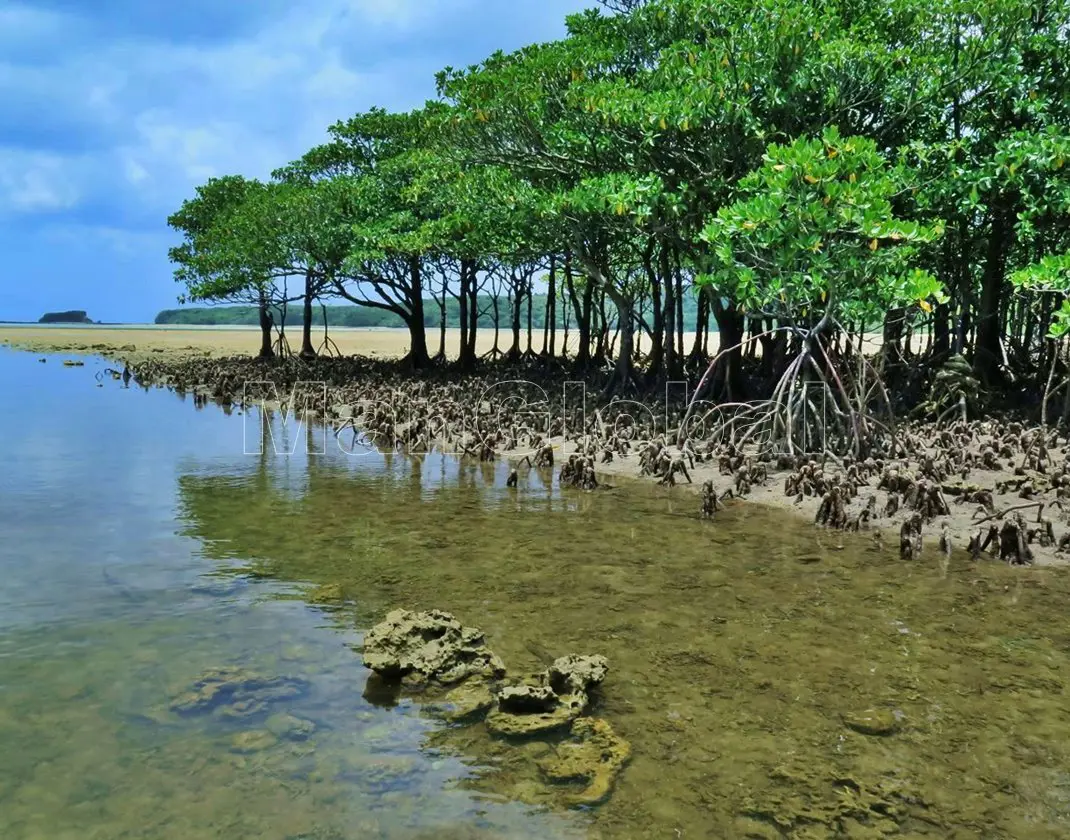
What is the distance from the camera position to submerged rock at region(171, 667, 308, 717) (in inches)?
149

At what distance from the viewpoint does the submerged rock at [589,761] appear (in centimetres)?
A: 318

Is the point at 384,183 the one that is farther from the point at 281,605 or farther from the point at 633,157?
the point at 281,605

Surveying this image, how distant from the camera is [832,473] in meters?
8.99

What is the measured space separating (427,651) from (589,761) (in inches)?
45.3

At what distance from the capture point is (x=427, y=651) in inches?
167

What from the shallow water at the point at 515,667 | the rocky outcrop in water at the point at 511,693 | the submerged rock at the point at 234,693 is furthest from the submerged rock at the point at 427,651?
the submerged rock at the point at 234,693

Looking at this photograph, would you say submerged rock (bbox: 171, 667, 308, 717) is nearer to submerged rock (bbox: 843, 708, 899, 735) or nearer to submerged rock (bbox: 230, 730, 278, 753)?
submerged rock (bbox: 230, 730, 278, 753)

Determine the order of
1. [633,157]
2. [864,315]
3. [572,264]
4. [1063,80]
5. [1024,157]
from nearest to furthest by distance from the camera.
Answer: [864,315], [1024,157], [1063,80], [633,157], [572,264]

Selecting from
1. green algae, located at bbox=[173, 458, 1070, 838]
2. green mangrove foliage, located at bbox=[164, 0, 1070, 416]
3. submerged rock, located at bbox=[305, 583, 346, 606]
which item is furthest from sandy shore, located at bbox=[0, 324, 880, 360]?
submerged rock, located at bbox=[305, 583, 346, 606]

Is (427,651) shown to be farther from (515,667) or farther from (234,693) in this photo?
(234,693)

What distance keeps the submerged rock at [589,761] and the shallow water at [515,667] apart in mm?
69

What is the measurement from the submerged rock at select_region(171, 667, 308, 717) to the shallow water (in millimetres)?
62

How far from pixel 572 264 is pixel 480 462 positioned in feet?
30.5

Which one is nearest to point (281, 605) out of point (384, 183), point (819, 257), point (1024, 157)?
point (819, 257)
